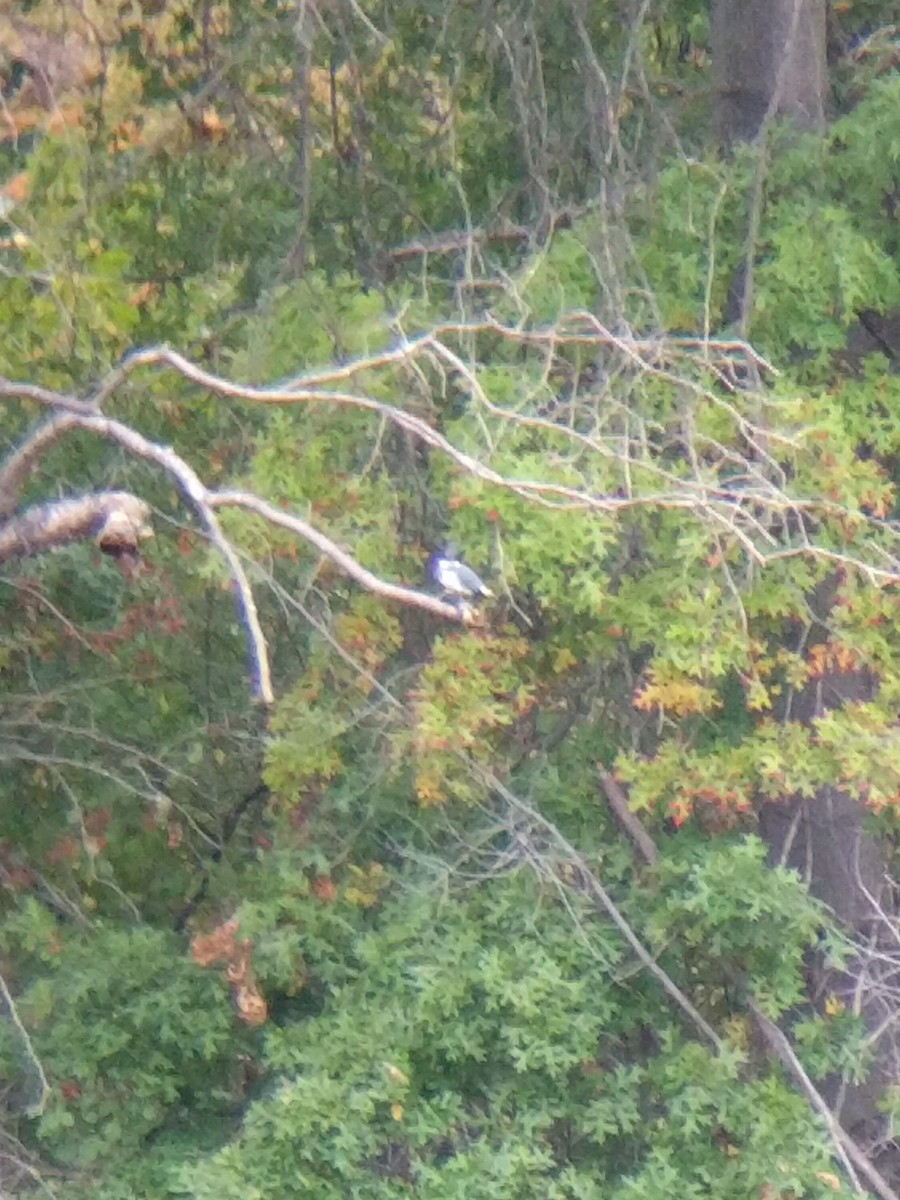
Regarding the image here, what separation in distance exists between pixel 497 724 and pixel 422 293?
137 centimetres

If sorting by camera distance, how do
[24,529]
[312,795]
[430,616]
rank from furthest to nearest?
[312,795] < [430,616] < [24,529]

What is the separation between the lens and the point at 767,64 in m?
4.94

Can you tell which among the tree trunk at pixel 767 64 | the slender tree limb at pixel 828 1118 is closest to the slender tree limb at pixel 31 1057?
the slender tree limb at pixel 828 1118

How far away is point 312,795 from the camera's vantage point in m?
5.53

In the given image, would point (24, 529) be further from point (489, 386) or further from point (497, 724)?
point (497, 724)

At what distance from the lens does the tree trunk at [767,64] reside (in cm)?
489

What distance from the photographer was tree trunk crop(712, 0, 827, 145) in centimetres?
489

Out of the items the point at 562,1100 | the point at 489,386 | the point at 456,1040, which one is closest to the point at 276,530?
the point at 489,386

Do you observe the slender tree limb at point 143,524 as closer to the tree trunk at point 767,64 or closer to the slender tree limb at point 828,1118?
the slender tree limb at point 828,1118

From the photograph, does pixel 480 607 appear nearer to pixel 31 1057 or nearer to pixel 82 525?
pixel 82 525

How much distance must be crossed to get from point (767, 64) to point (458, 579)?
2050mm

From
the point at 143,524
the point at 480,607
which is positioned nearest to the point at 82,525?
the point at 143,524

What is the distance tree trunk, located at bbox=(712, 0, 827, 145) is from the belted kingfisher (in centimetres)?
173

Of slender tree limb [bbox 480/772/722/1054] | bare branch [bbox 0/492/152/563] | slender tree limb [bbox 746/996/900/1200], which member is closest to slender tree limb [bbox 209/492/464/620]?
bare branch [bbox 0/492/152/563]
